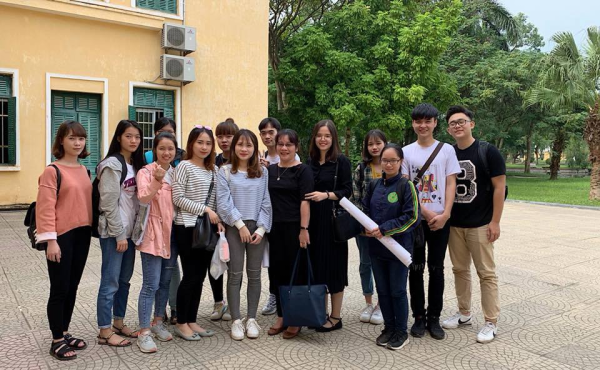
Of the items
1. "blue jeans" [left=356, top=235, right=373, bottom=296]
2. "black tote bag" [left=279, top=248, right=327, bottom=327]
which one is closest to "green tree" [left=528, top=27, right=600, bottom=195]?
"blue jeans" [left=356, top=235, right=373, bottom=296]

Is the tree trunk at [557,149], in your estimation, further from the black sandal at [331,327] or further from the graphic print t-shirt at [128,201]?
the graphic print t-shirt at [128,201]

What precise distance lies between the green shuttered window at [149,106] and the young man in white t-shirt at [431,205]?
9.15 meters

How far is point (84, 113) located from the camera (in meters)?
11.3

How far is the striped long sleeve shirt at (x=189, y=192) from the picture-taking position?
376 cm

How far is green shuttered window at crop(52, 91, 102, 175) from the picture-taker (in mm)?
10984

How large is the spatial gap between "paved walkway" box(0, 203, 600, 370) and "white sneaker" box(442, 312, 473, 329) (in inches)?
3.3

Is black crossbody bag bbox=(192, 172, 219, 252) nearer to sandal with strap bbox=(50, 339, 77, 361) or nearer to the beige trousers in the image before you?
sandal with strap bbox=(50, 339, 77, 361)

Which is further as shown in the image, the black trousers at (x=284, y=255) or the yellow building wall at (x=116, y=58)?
the yellow building wall at (x=116, y=58)

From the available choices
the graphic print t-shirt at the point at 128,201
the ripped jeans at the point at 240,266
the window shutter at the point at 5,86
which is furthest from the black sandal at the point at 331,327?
the window shutter at the point at 5,86

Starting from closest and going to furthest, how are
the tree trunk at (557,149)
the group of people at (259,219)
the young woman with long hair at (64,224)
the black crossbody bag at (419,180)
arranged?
1. the young woman with long hair at (64,224)
2. the group of people at (259,219)
3. the black crossbody bag at (419,180)
4. the tree trunk at (557,149)

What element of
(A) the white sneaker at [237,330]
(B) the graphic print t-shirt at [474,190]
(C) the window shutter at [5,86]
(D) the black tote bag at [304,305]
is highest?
(C) the window shutter at [5,86]

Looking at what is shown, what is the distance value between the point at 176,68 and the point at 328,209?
891cm

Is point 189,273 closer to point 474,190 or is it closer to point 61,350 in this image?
point 61,350

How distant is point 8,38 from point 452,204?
33.7ft
